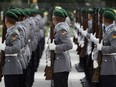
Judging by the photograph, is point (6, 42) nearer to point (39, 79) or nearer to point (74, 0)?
point (39, 79)

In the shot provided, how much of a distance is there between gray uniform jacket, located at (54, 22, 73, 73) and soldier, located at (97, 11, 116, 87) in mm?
495

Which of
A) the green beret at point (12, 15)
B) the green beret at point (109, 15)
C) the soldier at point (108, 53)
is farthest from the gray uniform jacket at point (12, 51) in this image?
the green beret at point (109, 15)

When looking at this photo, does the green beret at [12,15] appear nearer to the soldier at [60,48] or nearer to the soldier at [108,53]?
the soldier at [60,48]

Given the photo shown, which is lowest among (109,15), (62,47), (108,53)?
(108,53)

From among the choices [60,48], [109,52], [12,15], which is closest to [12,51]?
[12,15]

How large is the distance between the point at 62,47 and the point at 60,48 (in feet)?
0.12

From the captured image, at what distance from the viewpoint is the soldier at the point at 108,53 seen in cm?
764

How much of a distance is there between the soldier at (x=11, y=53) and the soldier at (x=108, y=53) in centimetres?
125

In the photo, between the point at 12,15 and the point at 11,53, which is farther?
the point at 12,15

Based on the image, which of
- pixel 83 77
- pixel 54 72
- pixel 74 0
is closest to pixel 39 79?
Result: pixel 83 77

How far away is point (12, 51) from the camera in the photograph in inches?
294

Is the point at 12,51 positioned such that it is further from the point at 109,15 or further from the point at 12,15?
the point at 109,15

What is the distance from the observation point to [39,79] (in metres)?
11.9

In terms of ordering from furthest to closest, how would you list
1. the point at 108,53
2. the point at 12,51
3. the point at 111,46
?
the point at 108,53, the point at 111,46, the point at 12,51
